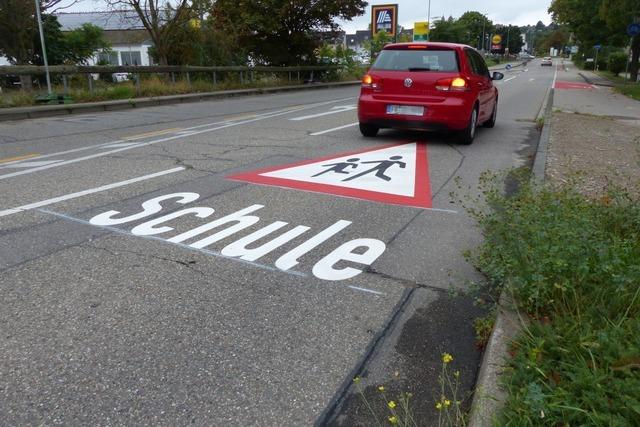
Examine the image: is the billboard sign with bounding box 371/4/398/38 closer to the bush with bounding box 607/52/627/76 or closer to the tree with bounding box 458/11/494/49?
the bush with bounding box 607/52/627/76

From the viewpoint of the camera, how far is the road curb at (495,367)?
2.18 metres

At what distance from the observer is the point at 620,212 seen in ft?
12.8

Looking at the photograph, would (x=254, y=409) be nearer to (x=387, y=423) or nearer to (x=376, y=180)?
(x=387, y=423)

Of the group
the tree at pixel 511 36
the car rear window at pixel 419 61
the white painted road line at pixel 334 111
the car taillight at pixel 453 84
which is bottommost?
the white painted road line at pixel 334 111

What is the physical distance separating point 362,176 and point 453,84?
117 inches

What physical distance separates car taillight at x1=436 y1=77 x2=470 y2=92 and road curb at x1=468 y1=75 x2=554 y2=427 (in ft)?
20.4

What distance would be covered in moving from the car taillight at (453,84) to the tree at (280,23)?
19853mm

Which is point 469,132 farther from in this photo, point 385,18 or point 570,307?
point 385,18

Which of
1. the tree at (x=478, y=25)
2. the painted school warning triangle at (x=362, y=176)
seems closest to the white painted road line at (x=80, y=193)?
the painted school warning triangle at (x=362, y=176)

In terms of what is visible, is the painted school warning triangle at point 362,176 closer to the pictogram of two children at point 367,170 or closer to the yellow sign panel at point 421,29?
the pictogram of two children at point 367,170

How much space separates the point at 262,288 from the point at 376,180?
3.42 m

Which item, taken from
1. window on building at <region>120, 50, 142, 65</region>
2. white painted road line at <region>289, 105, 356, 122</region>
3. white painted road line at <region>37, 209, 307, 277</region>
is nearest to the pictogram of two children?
white painted road line at <region>37, 209, 307, 277</region>

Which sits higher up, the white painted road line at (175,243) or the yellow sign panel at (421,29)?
the yellow sign panel at (421,29)

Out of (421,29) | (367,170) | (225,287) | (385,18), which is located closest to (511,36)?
(421,29)
